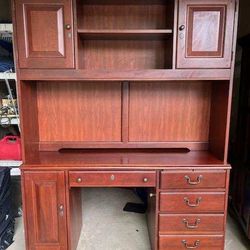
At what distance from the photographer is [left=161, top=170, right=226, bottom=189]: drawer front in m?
1.60

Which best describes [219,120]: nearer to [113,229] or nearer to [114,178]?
[114,178]

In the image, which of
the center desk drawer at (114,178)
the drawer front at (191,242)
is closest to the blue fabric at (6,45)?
the center desk drawer at (114,178)

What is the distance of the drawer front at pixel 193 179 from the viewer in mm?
1596

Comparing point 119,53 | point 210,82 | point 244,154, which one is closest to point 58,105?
point 119,53

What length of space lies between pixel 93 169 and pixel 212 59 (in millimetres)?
1100

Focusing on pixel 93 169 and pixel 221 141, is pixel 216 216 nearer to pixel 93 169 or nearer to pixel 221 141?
pixel 221 141

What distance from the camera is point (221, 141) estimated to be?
5.60ft

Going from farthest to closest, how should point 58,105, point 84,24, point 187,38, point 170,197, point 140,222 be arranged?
point 140,222 → point 58,105 → point 84,24 → point 170,197 → point 187,38

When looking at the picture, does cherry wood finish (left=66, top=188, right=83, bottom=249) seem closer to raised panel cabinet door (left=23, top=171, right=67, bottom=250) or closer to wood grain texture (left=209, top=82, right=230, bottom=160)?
raised panel cabinet door (left=23, top=171, right=67, bottom=250)

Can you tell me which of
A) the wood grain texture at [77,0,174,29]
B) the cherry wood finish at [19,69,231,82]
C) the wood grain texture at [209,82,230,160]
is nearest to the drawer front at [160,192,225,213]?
the wood grain texture at [209,82,230,160]

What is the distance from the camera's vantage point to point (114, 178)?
1.61m

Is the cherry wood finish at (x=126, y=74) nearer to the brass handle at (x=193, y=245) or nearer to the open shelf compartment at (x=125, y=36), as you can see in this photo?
the open shelf compartment at (x=125, y=36)

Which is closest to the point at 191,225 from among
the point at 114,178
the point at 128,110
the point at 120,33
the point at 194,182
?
the point at 194,182

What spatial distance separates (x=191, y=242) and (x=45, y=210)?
3.55 ft
